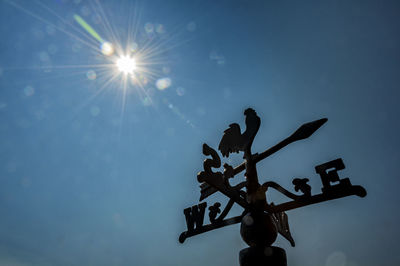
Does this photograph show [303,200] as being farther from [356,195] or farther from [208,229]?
[208,229]

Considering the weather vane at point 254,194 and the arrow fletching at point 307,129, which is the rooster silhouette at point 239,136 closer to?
the weather vane at point 254,194

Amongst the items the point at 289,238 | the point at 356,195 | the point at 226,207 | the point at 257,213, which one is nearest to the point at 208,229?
the point at 226,207

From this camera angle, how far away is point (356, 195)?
173cm

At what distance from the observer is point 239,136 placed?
2.72m

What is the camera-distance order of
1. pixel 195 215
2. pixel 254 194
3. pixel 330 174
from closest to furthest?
pixel 330 174 < pixel 254 194 < pixel 195 215

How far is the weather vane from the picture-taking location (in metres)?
1.86

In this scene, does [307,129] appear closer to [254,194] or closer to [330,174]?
[330,174]

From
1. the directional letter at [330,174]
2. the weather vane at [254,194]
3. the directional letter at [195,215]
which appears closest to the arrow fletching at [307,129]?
the weather vane at [254,194]

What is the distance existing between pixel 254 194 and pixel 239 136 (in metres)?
0.78

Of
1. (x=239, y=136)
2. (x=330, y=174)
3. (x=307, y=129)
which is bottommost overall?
(x=330, y=174)

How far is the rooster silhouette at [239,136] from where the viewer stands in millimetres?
2607

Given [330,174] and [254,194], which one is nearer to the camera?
[330,174]

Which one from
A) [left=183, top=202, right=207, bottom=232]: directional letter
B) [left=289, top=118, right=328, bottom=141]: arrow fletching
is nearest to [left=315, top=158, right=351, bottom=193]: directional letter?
[left=289, top=118, right=328, bottom=141]: arrow fletching

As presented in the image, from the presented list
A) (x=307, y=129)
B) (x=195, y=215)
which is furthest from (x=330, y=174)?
(x=195, y=215)
